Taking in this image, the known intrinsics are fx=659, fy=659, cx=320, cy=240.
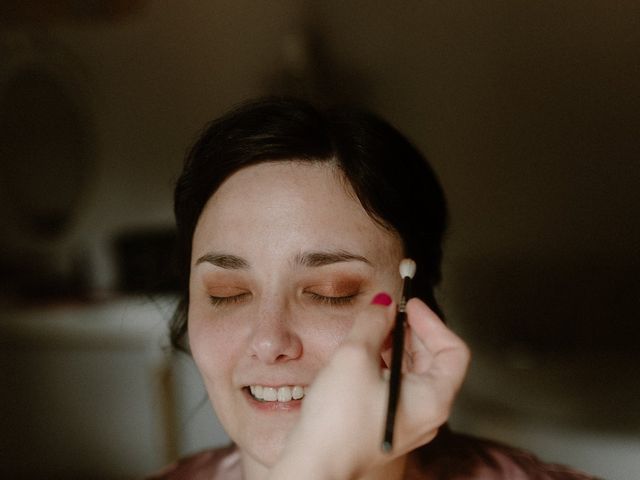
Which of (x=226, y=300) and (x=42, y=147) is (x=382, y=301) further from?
(x=42, y=147)

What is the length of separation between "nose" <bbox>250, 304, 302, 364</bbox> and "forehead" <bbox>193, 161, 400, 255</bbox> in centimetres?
9

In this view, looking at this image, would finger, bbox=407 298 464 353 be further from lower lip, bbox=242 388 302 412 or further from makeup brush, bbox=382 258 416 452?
lower lip, bbox=242 388 302 412

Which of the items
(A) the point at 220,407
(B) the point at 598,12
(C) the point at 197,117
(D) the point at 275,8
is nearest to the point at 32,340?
(C) the point at 197,117

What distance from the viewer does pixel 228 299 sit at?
0.95m

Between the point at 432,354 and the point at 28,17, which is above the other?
the point at 28,17

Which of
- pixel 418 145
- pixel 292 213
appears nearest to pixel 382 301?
pixel 292 213

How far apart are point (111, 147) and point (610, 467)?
2503 millimetres

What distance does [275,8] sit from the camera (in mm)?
2975

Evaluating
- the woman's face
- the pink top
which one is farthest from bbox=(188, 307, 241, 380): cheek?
the pink top

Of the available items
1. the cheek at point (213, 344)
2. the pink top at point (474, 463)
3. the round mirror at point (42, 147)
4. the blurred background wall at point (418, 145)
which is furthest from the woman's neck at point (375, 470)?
the round mirror at point (42, 147)

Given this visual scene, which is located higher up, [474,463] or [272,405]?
[272,405]

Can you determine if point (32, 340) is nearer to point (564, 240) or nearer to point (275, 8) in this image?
point (275, 8)

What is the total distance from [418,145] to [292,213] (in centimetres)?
188

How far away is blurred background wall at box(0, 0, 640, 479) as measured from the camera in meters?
2.33
